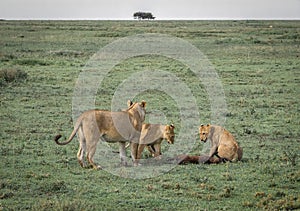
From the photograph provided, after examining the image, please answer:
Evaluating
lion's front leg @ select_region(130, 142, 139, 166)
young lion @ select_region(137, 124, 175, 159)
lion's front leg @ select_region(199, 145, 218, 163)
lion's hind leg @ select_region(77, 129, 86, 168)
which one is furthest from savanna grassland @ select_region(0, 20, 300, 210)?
lion's front leg @ select_region(130, 142, 139, 166)

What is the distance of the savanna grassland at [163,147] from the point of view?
8695 mm

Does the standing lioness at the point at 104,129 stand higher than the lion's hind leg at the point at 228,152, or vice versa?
the standing lioness at the point at 104,129

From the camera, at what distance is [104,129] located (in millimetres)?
10484

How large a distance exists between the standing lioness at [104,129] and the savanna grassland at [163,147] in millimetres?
489

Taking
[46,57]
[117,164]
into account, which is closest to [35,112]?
[117,164]

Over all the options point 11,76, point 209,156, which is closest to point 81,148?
point 209,156

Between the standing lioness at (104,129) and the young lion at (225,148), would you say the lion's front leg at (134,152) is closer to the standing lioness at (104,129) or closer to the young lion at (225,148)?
the standing lioness at (104,129)

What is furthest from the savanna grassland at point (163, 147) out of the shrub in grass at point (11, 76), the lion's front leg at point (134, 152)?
the lion's front leg at point (134, 152)

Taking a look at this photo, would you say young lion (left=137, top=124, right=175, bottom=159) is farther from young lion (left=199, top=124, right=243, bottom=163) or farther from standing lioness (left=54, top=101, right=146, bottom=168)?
young lion (left=199, top=124, right=243, bottom=163)

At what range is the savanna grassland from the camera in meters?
8.70

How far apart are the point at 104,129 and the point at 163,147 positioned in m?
2.94

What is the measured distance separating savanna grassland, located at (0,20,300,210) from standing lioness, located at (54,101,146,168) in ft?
1.60

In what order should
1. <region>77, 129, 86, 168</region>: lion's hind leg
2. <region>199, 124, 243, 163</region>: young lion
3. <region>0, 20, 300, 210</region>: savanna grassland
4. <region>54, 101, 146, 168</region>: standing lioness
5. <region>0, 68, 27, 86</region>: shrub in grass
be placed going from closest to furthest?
1. <region>0, 20, 300, 210</region>: savanna grassland
2. <region>54, 101, 146, 168</region>: standing lioness
3. <region>77, 129, 86, 168</region>: lion's hind leg
4. <region>199, 124, 243, 163</region>: young lion
5. <region>0, 68, 27, 86</region>: shrub in grass

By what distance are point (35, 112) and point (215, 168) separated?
8.36 m
